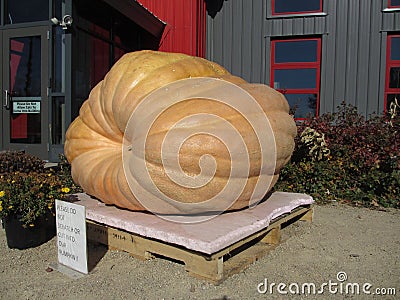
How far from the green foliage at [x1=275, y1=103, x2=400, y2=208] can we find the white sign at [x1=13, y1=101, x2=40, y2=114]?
3832mm

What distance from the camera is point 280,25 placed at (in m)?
7.50

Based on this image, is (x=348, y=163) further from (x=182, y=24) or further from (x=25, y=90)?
(x=25, y=90)

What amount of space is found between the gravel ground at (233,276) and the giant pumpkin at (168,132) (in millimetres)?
448

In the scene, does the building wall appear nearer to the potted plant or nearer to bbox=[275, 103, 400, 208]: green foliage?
bbox=[275, 103, 400, 208]: green foliage

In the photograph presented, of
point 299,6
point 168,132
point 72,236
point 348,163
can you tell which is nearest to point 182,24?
point 299,6

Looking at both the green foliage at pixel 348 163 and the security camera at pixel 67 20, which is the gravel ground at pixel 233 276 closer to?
the green foliage at pixel 348 163

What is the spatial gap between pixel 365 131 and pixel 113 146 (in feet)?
10.3

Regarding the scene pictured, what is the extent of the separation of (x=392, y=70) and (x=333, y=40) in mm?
1243

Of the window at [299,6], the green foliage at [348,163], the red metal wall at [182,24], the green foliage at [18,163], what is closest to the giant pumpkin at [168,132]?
the green foliage at [18,163]

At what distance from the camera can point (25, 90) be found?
5.90 metres

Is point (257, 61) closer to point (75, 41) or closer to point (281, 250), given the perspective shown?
point (75, 41)

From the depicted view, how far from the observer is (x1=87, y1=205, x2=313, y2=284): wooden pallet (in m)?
2.21

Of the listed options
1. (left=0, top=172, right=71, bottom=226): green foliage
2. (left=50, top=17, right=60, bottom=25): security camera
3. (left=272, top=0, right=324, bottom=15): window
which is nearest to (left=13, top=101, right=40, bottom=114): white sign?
(left=50, top=17, right=60, bottom=25): security camera

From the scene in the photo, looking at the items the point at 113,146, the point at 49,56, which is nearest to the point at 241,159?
the point at 113,146
